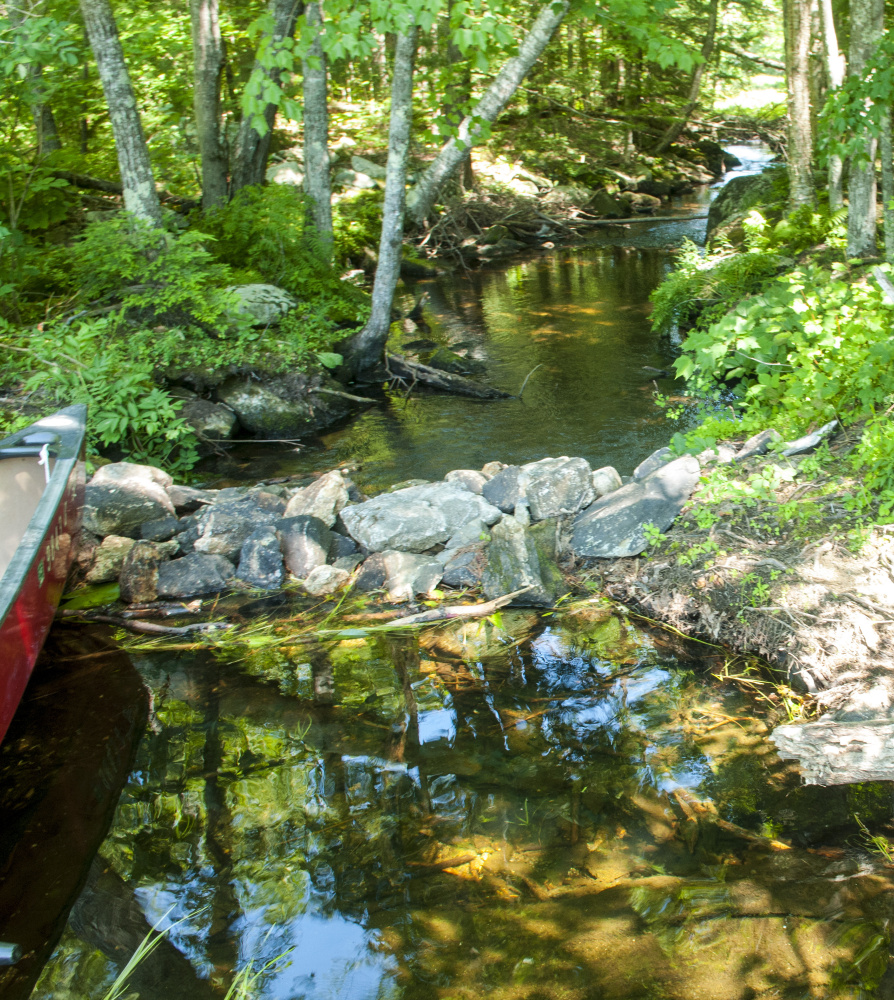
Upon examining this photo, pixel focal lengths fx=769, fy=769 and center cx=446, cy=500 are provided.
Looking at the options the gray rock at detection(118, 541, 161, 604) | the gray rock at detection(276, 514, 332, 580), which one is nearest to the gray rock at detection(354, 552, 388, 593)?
the gray rock at detection(276, 514, 332, 580)

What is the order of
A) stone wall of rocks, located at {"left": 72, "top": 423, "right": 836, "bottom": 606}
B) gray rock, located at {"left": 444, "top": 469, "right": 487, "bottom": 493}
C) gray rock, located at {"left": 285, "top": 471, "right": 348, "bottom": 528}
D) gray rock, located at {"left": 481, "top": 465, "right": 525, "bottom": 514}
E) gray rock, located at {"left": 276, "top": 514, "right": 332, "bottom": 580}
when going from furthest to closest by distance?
gray rock, located at {"left": 444, "top": 469, "right": 487, "bottom": 493}
gray rock, located at {"left": 285, "top": 471, "right": 348, "bottom": 528}
gray rock, located at {"left": 481, "top": 465, "right": 525, "bottom": 514}
gray rock, located at {"left": 276, "top": 514, "right": 332, "bottom": 580}
stone wall of rocks, located at {"left": 72, "top": 423, "right": 836, "bottom": 606}

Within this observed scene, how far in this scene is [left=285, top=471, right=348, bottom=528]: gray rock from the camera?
6.07 metres

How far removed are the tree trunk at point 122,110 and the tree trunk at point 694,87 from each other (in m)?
13.9

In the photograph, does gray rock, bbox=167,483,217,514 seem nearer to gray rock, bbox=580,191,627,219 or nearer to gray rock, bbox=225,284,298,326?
gray rock, bbox=225,284,298,326

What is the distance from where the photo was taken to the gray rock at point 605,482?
18.9ft

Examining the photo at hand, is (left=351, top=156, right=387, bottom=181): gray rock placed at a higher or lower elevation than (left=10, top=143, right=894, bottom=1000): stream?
higher

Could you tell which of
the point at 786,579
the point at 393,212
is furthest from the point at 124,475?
the point at 786,579

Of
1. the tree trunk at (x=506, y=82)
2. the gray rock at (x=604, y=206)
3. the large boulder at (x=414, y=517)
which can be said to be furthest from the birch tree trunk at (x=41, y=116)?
the gray rock at (x=604, y=206)

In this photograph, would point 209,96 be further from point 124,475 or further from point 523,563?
point 523,563

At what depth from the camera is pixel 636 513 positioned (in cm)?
515

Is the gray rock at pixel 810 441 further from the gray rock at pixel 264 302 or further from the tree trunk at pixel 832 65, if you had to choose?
the gray rock at pixel 264 302

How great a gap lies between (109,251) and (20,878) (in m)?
6.96

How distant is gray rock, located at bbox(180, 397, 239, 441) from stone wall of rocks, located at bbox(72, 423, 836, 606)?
2023mm

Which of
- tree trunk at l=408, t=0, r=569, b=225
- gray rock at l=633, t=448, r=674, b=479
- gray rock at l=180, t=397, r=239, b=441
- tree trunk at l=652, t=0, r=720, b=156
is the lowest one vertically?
gray rock at l=633, t=448, r=674, b=479
